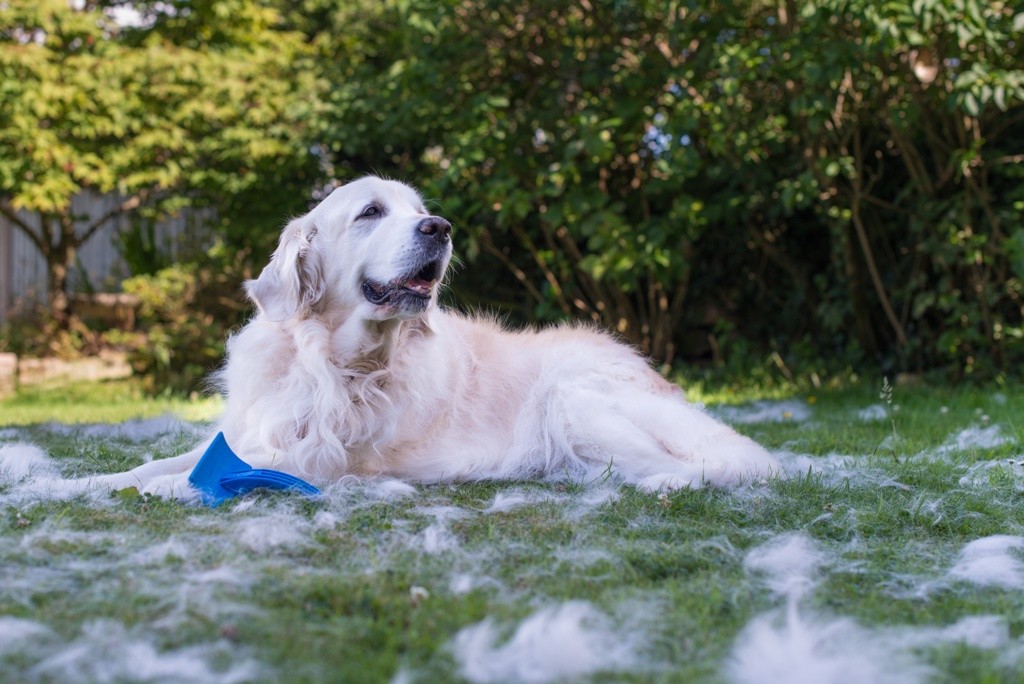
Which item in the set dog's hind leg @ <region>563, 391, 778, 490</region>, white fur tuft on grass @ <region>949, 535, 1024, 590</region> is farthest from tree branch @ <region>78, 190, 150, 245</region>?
white fur tuft on grass @ <region>949, 535, 1024, 590</region>

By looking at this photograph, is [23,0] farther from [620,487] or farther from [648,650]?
[648,650]

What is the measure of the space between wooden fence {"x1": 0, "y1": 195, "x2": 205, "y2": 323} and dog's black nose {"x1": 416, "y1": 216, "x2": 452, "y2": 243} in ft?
29.6

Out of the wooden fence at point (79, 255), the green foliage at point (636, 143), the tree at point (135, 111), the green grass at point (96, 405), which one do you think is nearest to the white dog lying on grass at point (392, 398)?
the green grass at point (96, 405)

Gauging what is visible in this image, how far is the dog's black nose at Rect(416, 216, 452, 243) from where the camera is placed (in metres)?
3.18

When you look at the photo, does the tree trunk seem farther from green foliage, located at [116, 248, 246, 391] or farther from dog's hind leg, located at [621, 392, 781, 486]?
dog's hind leg, located at [621, 392, 781, 486]

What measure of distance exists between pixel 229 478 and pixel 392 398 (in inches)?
27.0

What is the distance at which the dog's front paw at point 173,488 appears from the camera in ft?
8.93

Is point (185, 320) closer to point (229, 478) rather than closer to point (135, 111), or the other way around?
point (135, 111)

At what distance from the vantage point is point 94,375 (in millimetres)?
9594

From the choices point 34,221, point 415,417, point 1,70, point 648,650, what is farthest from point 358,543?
point 34,221

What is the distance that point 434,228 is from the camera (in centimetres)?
320

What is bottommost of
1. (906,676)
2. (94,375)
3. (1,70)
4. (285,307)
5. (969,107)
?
(94,375)

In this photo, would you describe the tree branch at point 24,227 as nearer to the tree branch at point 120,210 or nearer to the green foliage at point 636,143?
the tree branch at point 120,210

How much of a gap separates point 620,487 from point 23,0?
7884mm
